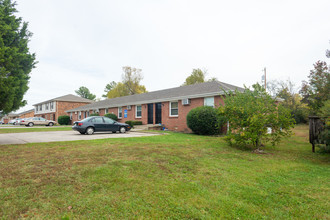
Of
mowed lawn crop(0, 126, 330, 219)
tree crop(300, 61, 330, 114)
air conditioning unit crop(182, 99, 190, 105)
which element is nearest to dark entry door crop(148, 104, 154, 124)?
air conditioning unit crop(182, 99, 190, 105)

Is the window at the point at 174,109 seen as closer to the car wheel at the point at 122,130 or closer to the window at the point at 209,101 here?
the window at the point at 209,101

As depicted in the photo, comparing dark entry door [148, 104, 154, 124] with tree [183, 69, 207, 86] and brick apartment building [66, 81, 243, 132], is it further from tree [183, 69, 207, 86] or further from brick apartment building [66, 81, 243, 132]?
tree [183, 69, 207, 86]

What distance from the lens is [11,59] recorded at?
284 inches

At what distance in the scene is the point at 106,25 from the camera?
1484 centimetres

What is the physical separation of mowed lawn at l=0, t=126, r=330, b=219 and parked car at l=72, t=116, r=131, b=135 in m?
8.07

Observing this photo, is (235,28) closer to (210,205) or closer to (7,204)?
(210,205)

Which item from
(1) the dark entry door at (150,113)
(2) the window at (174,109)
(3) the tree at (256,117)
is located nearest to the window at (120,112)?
(1) the dark entry door at (150,113)

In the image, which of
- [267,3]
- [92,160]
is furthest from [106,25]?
→ [92,160]

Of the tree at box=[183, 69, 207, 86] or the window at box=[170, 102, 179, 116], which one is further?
the tree at box=[183, 69, 207, 86]

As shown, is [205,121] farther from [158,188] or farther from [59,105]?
[59,105]

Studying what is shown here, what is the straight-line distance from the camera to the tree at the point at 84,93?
76.8m

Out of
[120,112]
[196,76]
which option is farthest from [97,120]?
[196,76]

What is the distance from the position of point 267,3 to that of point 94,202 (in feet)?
45.1

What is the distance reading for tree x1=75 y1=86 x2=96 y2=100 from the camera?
76750 mm
